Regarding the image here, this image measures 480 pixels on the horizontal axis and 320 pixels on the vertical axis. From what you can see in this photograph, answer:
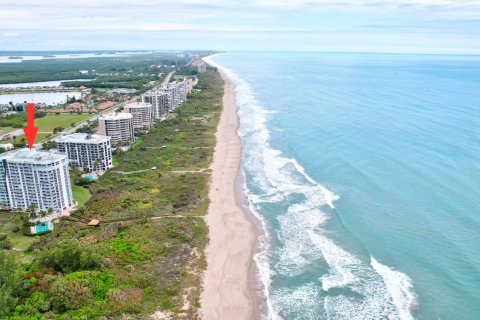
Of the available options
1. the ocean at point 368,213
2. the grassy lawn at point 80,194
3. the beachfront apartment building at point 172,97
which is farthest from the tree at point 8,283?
the beachfront apartment building at point 172,97

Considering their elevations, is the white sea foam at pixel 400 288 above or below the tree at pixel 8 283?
below

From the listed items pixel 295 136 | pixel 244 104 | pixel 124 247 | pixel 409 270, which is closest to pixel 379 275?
pixel 409 270

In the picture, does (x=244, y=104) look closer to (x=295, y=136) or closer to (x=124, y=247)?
(x=295, y=136)

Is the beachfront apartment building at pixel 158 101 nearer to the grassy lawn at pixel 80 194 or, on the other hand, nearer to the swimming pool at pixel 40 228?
the grassy lawn at pixel 80 194

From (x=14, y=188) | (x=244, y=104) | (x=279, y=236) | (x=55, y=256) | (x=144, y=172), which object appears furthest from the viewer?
(x=244, y=104)

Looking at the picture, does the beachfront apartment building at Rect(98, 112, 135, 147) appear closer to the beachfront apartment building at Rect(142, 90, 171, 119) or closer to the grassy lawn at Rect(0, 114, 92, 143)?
the grassy lawn at Rect(0, 114, 92, 143)

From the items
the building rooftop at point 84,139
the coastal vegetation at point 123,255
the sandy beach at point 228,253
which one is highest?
the building rooftop at point 84,139

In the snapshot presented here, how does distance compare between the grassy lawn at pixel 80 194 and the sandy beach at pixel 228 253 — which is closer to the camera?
the sandy beach at pixel 228 253
